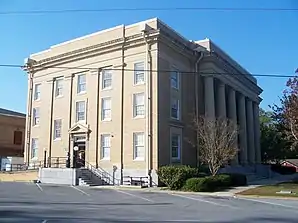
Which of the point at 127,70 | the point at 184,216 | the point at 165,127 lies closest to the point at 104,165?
the point at 165,127

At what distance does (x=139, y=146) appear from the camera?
31953mm

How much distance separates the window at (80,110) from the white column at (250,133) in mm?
23266

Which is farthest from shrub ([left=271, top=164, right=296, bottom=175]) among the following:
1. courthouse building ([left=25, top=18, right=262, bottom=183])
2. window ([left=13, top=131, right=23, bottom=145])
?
window ([left=13, top=131, right=23, bottom=145])

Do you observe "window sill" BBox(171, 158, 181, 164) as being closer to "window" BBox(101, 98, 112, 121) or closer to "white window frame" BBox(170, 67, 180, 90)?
"white window frame" BBox(170, 67, 180, 90)

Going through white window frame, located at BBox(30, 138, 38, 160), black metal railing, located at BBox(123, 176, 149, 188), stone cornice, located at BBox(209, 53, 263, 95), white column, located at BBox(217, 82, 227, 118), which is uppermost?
stone cornice, located at BBox(209, 53, 263, 95)

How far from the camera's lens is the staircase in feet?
104

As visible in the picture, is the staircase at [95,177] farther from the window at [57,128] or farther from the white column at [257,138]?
the white column at [257,138]

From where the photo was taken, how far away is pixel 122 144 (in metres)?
32.7

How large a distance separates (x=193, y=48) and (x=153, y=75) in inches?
295

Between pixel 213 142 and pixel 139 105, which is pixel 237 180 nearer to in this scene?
pixel 213 142

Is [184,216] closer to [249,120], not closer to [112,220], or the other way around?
[112,220]

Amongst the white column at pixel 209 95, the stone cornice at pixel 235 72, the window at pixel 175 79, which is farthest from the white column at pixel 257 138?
the window at pixel 175 79

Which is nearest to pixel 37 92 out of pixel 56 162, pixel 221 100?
pixel 56 162

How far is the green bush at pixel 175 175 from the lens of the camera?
27.2 metres
